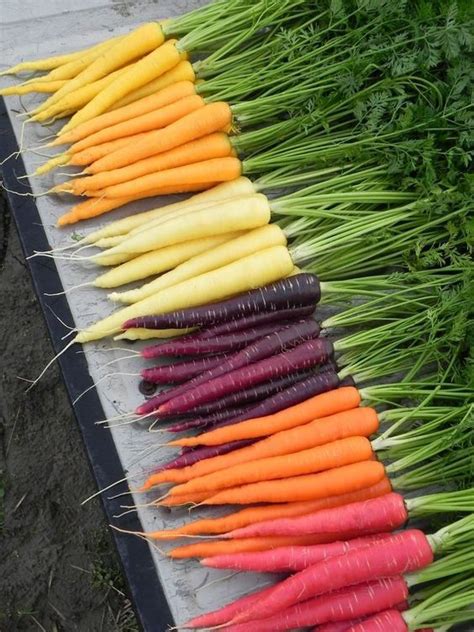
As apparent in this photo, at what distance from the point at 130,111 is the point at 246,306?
894mm

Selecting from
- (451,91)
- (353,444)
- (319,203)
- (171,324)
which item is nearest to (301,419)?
(353,444)

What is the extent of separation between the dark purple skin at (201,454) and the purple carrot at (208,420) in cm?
7

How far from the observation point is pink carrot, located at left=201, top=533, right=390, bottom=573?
5.93ft

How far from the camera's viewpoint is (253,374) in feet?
6.70

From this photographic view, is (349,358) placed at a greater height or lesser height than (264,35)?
lesser

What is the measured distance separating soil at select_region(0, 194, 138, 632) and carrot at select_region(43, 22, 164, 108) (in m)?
1.03

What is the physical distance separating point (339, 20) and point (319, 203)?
0.66 meters

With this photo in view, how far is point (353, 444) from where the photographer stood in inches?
76.6

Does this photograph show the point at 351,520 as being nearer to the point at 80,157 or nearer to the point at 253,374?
the point at 253,374

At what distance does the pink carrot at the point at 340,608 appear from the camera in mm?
1776

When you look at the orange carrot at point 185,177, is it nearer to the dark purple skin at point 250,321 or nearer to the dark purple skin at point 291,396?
the dark purple skin at point 250,321

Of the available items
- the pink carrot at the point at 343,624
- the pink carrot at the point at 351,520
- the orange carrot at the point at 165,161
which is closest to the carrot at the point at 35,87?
the orange carrot at the point at 165,161

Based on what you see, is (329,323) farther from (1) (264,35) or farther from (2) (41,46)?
(2) (41,46)

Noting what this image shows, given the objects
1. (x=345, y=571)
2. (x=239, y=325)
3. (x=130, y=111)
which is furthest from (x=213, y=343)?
(x=130, y=111)
